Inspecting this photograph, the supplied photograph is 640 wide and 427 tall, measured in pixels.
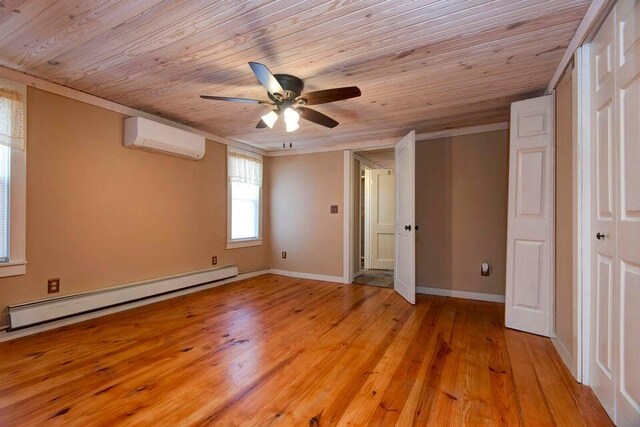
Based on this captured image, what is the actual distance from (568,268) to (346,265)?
110 inches

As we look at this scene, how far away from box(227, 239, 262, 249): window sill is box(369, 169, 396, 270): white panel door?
2.28 metres

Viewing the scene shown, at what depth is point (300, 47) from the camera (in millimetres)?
1944

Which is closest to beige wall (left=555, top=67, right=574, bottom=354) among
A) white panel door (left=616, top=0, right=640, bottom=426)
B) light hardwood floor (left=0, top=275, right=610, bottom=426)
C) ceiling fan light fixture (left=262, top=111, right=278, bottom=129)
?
light hardwood floor (left=0, top=275, right=610, bottom=426)

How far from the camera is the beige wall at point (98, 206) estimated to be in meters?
2.49

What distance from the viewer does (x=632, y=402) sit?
4.28 ft

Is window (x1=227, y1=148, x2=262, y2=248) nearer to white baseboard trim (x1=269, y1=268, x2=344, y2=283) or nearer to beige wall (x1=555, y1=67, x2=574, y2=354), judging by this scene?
white baseboard trim (x1=269, y1=268, x2=344, y2=283)

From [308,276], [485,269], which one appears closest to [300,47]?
[485,269]

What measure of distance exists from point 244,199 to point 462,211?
317cm

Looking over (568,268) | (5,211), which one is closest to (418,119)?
(568,268)

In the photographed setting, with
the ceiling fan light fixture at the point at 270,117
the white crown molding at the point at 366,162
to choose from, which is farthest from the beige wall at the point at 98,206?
the white crown molding at the point at 366,162

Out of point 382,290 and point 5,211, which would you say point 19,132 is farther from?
point 382,290

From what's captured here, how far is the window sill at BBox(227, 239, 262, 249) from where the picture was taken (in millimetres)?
4395

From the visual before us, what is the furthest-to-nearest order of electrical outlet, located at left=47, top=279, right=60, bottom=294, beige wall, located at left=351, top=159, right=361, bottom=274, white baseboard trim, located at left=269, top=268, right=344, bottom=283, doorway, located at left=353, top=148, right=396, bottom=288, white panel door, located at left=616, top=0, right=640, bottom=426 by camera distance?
doorway, located at left=353, top=148, right=396, bottom=288, beige wall, located at left=351, top=159, right=361, bottom=274, white baseboard trim, located at left=269, top=268, right=344, bottom=283, electrical outlet, located at left=47, top=279, right=60, bottom=294, white panel door, located at left=616, top=0, right=640, bottom=426

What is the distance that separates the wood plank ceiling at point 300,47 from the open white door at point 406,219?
2.31ft
